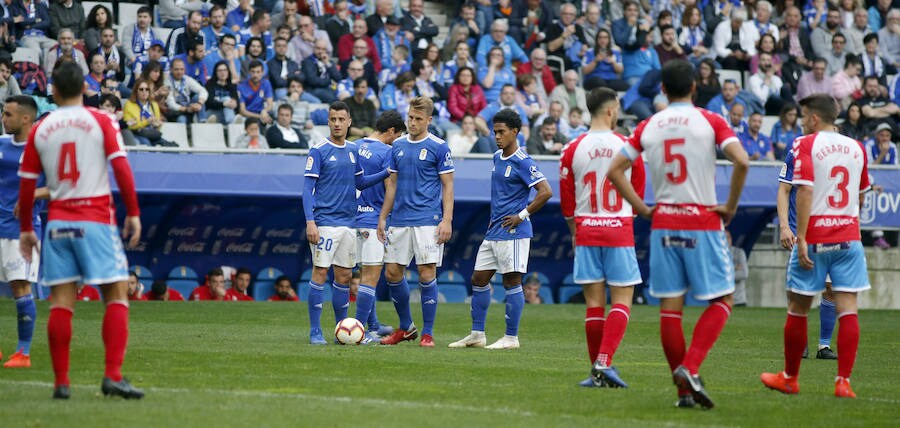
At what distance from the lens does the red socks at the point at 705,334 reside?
28.5 ft

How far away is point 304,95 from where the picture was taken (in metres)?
23.0

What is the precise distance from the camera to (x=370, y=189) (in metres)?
14.5

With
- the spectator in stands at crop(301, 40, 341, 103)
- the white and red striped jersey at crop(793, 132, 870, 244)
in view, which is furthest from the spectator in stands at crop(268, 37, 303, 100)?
the white and red striped jersey at crop(793, 132, 870, 244)

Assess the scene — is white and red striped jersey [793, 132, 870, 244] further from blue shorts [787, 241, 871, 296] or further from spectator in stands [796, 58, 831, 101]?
spectator in stands [796, 58, 831, 101]

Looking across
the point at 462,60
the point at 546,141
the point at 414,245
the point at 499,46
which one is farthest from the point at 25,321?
the point at 499,46

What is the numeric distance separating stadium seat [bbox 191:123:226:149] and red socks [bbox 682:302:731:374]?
44.2 ft

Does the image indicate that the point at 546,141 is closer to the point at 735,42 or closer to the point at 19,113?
the point at 735,42

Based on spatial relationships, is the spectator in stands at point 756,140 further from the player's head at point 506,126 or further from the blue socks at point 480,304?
the player's head at point 506,126

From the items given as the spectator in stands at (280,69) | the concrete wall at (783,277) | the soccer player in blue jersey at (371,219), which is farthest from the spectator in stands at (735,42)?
the soccer player in blue jersey at (371,219)

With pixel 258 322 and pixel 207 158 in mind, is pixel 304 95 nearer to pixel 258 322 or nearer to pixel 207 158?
pixel 207 158

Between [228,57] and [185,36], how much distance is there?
79cm

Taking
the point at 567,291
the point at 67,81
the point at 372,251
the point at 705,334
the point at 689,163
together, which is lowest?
the point at 567,291

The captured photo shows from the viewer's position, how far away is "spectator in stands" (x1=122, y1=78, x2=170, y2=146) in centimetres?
2033

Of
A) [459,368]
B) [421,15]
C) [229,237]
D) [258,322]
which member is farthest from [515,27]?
[459,368]
